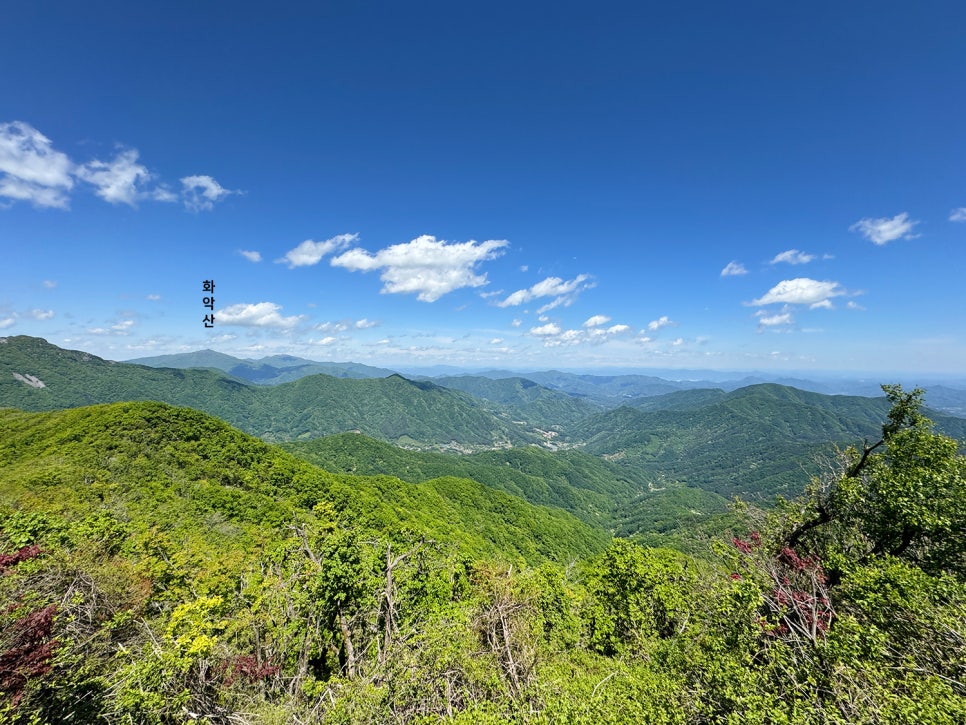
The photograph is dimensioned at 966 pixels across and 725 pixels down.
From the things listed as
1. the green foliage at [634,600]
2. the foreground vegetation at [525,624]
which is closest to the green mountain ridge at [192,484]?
the foreground vegetation at [525,624]

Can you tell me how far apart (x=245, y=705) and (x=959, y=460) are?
29.6 metres

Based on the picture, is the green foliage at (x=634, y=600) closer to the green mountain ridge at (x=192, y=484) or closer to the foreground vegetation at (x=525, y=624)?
the foreground vegetation at (x=525, y=624)

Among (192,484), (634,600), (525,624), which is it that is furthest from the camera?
(192,484)

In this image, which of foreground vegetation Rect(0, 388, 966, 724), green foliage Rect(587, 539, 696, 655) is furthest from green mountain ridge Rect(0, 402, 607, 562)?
green foliage Rect(587, 539, 696, 655)

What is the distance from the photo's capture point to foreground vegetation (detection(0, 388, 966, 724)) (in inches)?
427

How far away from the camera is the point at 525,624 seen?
736 inches

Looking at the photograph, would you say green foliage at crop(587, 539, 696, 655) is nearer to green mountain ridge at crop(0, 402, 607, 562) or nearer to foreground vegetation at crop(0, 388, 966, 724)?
foreground vegetation at crop(0, 388, 966, 724)

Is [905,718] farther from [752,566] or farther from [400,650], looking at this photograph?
[400,650]

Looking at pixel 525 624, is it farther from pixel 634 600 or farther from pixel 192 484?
pixel 192 484

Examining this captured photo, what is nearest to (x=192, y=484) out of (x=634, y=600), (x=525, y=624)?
(x=525, y=624)

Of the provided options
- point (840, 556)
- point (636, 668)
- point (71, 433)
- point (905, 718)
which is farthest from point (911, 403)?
point (71, 433)

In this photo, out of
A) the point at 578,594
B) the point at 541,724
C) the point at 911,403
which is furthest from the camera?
the point at 578,594

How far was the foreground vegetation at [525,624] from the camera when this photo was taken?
10.8m

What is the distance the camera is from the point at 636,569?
953 inches
